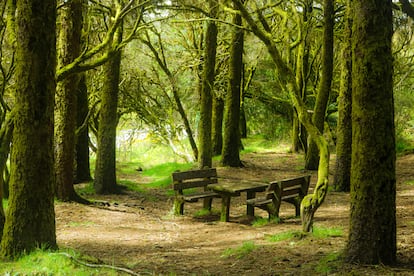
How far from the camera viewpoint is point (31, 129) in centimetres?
595

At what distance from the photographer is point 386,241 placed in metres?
5.38

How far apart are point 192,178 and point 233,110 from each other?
6877 mm

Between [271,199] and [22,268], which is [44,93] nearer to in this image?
[22,268]

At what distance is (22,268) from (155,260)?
1954 mm

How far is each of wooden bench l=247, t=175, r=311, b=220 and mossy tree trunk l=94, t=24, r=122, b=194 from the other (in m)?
5.30

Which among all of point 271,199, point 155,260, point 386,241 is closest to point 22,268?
point 155,260

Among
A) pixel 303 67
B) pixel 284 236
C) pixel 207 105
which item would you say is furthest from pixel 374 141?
pixel 303 67

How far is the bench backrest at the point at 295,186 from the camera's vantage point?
9750 mm

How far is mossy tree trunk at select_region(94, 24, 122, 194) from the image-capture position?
1366cm

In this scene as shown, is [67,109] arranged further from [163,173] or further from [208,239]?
[163,173]

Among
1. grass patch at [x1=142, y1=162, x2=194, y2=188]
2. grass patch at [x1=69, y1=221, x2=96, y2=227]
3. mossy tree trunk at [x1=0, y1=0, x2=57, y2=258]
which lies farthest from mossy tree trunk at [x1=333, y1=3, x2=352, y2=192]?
mossy tree trunk at [x1=0, y1=0, x2=57, y2=258]

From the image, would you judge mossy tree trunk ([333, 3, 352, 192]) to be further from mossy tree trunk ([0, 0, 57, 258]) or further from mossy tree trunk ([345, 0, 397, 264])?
mossy tree trunk ([0, 0, 57, 258])

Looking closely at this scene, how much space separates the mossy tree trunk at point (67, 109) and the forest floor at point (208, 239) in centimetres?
60

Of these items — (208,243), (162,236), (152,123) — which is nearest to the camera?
(208,243)
